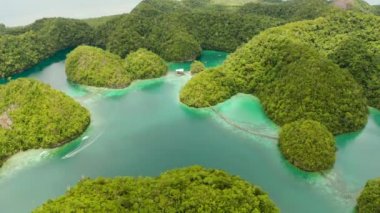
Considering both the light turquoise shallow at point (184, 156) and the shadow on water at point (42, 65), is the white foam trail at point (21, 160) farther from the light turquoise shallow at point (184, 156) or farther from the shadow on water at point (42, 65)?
the shadow on water at point (42, 65)

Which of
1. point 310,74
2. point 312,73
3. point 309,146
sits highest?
point 312,73

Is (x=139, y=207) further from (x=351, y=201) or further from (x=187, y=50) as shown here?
(x=187, y=50)

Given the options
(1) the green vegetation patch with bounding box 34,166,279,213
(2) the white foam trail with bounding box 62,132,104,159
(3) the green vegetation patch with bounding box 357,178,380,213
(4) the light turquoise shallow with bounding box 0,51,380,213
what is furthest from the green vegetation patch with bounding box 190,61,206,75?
(3) the green vegetation patch with bounding box 357,178,380,213

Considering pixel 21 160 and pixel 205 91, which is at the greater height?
pixel 205 91

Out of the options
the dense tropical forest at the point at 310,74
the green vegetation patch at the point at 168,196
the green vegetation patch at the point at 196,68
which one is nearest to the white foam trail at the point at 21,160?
the green vegetation patch at the point at 168,196

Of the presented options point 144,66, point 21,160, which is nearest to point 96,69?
point 144,66

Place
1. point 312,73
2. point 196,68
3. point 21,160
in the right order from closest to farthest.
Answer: point 21,160
point 312,73
point 196,68

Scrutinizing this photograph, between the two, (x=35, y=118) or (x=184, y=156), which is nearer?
(x=184, y=156)

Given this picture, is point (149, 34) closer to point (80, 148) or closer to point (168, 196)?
point (80, 148)
